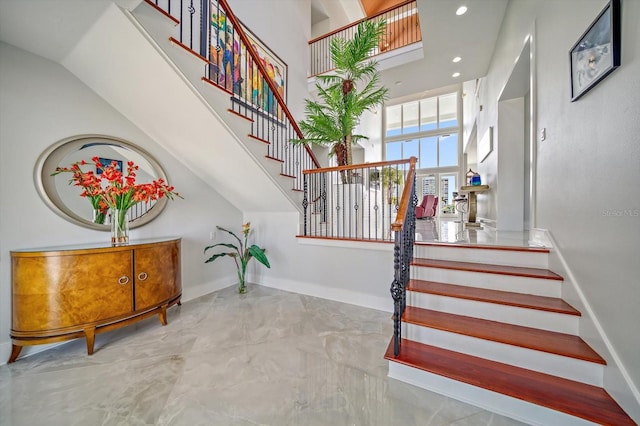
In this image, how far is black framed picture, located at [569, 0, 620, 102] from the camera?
1.24m

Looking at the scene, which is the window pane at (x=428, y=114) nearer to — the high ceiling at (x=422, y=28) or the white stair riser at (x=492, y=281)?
the high ceiling at (x=422, y=28)

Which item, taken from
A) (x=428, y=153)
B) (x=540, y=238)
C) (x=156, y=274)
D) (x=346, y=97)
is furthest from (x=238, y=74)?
(x=428, y=153)

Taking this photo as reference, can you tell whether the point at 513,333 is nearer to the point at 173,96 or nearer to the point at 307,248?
the point at 307,248

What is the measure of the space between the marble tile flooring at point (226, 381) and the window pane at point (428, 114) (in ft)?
34.4

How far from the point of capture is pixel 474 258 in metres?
2.34

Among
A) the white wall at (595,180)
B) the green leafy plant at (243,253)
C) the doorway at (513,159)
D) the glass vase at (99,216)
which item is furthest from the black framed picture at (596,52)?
the glass vase at (99,216)

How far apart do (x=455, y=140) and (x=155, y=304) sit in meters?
11.6

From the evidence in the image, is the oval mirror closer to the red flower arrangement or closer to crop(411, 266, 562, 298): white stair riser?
the red flower arrangement

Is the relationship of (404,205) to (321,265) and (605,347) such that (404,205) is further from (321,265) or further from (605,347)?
(321,265)

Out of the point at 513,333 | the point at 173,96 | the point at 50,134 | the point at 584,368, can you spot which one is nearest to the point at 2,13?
the point at 50,134

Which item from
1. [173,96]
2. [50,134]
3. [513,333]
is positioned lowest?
[513,333]

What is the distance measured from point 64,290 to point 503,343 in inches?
130

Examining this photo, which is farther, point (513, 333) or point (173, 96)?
point (173, 96)

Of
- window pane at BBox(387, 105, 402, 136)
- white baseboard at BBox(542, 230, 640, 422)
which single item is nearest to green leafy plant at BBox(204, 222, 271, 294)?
white baseboard at BBox(542, 230, 640, 422)
